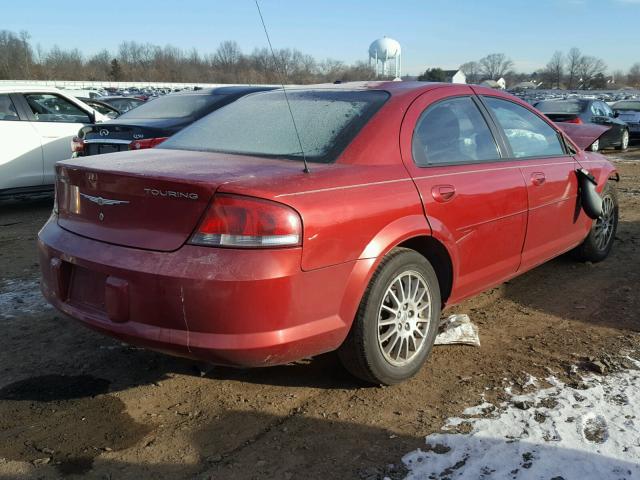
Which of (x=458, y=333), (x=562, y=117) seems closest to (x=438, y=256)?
(x=458, y=333)

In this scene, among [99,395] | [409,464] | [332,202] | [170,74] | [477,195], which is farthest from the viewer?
[170,74]

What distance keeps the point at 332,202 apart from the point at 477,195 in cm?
120

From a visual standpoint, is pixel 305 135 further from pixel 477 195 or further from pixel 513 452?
pixel 513 452

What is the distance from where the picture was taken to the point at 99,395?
3.15 metres

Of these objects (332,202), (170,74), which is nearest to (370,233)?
(332,202)

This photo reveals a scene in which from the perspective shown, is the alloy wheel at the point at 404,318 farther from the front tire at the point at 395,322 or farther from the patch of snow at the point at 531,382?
the patch of snow at the point at 531,382

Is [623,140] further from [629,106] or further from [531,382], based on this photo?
[531,382]

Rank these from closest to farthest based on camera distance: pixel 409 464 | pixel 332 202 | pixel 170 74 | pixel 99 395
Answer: pixel 409 464 < pixel 332 202 < pixel 99 395 < pixel 170 74

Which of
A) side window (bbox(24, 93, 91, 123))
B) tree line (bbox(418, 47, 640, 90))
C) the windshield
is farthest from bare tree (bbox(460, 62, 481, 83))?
side window (bbox(24, 93, 91, 123))

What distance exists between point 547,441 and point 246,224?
164 cm

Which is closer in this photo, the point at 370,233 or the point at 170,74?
the point at 370,233

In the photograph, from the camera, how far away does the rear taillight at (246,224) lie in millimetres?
2510

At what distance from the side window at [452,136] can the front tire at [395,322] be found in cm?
63

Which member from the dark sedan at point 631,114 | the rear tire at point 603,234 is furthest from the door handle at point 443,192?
the dark sedan at point 631,114
